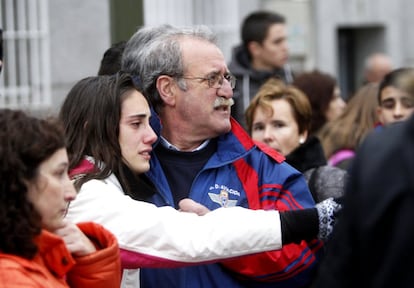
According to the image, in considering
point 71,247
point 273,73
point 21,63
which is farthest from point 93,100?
point 21,63

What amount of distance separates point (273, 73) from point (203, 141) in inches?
166

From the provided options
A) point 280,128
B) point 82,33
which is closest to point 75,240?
point 280,128

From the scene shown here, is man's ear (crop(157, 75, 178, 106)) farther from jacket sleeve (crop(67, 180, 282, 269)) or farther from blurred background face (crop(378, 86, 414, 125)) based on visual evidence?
blurred background face (crop(378, 86, 414, 125))

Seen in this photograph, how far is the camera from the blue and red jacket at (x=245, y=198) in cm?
384

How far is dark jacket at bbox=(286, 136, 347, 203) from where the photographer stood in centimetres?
485

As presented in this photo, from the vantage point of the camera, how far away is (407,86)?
8.46ft

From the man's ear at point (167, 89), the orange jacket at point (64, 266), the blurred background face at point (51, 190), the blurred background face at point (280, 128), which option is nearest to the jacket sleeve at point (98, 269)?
the orange jacket at point (64, 266)

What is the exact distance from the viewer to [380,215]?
2.36 metres

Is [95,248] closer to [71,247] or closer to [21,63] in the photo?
[71,247]

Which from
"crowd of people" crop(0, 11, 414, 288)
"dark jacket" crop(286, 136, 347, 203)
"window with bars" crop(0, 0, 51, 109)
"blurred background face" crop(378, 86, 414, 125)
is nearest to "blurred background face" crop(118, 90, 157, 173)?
"crowd of people" crop(0, 11, 414, 288)

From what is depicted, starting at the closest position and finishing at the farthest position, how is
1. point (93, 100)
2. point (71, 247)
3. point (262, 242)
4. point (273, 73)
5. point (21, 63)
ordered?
1. point (71, 247)
2. point (262, 242)
3. point (93, 100)
4. point (273, 73)
5. point (21, 63)

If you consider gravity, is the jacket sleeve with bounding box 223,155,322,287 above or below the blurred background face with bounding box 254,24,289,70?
below

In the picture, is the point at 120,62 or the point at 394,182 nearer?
the point at 394,182

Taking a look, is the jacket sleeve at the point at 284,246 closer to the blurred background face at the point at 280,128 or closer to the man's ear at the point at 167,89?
the man's ear at the point at 167,89
